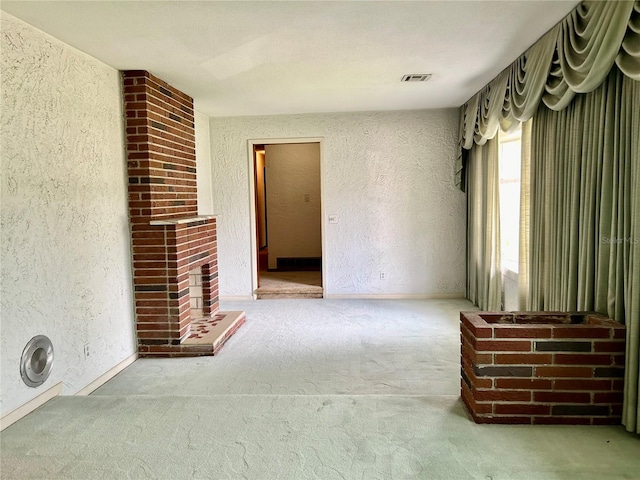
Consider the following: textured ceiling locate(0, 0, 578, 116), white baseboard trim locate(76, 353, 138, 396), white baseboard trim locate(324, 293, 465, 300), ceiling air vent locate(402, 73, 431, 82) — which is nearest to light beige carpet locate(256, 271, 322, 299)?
white baseboard trim locate(324, 293, 465, 300)

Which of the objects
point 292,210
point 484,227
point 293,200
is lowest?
point 484,227

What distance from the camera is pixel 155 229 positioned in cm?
367

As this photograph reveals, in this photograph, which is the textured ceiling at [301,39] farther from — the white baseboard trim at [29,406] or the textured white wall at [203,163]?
the white baseboard trim at [29,406]

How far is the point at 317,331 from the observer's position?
14.5ft

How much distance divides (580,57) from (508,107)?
1.15 metres

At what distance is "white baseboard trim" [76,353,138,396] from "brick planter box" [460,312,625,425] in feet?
8.52

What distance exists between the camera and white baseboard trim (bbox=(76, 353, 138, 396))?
3055 mm

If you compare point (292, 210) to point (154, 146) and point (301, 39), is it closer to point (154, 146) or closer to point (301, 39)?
point (154, 146)

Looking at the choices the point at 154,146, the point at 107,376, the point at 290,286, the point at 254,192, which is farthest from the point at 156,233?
the point at 290,286

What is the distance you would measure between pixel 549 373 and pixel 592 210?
3.32 ft

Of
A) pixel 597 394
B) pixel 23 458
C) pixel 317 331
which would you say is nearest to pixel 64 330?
pixel 23 458

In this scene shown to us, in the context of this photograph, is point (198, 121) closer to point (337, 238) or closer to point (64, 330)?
point (337, 238)

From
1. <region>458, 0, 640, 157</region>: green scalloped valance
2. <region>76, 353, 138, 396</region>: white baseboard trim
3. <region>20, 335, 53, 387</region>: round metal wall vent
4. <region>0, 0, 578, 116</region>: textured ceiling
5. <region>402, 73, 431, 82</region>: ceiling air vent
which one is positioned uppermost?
<region>402, 73, 431, 82</region>: ceiling air vent

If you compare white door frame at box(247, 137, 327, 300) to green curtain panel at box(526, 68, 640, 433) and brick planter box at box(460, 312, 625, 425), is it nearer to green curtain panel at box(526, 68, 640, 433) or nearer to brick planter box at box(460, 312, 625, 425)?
green curtain panel at box(526, 68, 640, 433)
